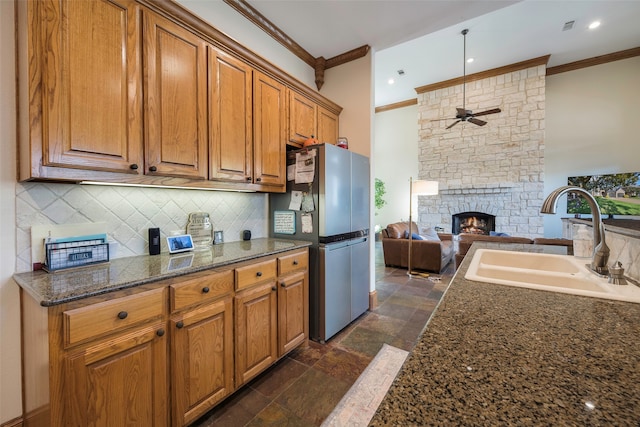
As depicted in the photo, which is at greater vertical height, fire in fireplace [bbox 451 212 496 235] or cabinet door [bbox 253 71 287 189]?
cabinet door [bbox 253 71 287 189]

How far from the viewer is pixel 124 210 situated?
1.58 meters

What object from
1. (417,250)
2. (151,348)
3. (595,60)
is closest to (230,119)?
(151,348)

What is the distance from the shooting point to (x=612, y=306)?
739 mm

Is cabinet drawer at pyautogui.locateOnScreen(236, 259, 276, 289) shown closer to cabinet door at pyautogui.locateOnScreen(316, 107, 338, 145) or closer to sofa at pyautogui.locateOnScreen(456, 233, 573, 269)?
cabinet door at pyautogui.locateOnScreen(316, 107, 338, 145)

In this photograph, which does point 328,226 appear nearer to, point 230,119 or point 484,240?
point 230,119

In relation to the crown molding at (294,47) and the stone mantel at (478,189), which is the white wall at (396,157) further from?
the crown molding at (294,47)

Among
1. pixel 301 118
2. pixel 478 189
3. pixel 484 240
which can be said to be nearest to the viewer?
pixel 301 118

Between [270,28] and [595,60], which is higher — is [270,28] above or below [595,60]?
below

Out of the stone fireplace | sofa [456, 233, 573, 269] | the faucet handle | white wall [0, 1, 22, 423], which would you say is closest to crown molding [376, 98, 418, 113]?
the stone fireplace

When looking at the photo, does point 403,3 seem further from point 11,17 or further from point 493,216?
point 493,216

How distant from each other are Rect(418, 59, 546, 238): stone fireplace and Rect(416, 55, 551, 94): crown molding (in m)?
0.02

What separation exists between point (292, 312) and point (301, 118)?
1.76 m

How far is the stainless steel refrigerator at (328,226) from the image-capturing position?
7.10 ft

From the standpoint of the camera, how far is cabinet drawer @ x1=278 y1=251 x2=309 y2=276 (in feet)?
6.10
